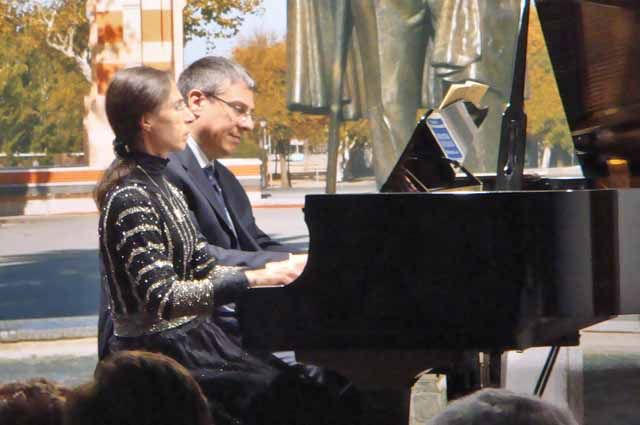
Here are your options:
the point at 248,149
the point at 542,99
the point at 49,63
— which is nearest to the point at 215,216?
Answer: the point at 542,99

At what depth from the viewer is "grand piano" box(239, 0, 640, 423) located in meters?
3.09

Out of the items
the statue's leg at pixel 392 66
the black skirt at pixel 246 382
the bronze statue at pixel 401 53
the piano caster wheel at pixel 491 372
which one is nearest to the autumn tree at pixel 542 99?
the bronze statue at pixel 401 53

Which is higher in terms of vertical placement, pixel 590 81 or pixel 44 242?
pixel 590 81

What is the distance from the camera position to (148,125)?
10.3 ft

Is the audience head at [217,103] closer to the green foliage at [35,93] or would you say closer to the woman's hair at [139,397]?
the woman's hair at [139,397]

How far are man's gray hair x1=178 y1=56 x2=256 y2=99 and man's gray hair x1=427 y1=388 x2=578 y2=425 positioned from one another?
1800 millimetres

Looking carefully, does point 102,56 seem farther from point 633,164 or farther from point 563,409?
point 563,409

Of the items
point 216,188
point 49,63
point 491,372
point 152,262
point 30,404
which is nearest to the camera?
point 30,404

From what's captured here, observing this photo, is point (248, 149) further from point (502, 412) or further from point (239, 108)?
point (502, 412)

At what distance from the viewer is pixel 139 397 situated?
187 centimetres

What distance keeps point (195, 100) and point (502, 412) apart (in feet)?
6.10

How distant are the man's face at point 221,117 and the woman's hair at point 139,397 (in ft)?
4.98

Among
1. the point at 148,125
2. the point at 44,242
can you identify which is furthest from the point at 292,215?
the point at 148,125

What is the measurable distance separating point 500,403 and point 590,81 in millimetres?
2691
